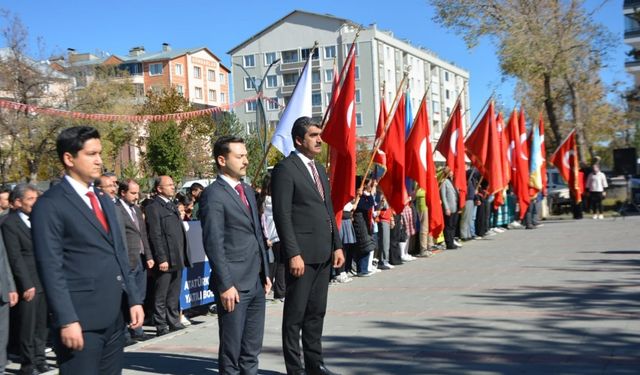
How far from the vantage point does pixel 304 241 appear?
22.5ft

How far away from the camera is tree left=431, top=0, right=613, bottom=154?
3322 cm

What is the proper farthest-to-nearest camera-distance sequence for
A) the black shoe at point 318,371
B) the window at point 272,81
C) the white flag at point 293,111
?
1. the window at point 272,81
2. the white flag at point 293,111
3. the black shoe at point 318,371

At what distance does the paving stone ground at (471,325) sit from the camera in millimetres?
7461

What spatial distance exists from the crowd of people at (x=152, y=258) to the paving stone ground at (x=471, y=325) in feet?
2.80

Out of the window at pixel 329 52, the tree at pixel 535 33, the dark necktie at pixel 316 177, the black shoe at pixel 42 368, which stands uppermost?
the window at pixel 329 52

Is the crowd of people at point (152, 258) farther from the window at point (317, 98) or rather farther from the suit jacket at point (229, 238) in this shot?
the window at point (317, 98)

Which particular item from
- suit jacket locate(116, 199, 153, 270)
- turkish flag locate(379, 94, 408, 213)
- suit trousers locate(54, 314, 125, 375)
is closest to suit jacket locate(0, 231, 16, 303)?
suit jacket locate(116, 199, 153, 270)

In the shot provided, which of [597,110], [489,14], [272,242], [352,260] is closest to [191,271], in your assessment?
[272,242]

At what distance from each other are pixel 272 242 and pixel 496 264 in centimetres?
536

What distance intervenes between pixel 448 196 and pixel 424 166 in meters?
4.17

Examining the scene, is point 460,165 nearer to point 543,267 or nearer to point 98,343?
point 543,267

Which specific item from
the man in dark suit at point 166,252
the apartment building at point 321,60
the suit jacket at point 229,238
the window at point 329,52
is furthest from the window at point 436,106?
the suit jacket at point 229,238

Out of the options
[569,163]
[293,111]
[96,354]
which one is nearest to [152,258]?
[293,111]

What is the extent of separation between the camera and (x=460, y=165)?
717 inches
